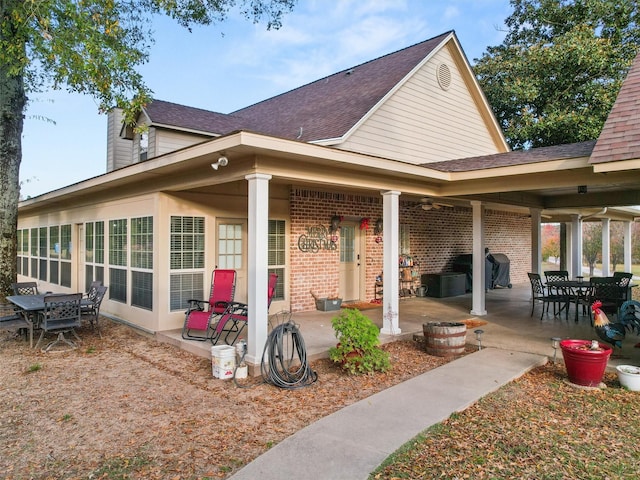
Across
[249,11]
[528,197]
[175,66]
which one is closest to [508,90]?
[528,197]

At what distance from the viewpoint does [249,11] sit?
12.1 metres

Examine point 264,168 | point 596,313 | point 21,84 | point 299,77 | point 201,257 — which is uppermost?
point 299,77

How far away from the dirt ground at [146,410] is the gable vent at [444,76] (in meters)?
8.01

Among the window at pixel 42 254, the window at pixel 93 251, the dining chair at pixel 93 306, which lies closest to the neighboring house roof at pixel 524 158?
the dining chair at pixel 93 306

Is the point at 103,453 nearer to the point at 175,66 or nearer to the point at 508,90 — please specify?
the point at 175,66

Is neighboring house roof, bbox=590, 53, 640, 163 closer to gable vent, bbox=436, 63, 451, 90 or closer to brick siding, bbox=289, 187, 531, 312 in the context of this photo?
brick siding, bbox=289, 187, 531, 312

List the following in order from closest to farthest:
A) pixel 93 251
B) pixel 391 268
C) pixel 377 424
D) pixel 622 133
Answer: pixel 377 424
pixel 622 133
pixel 391 268
pixel 93 251

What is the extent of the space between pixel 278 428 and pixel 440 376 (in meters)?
2.26

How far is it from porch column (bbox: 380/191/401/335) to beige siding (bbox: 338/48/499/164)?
261 centimetres

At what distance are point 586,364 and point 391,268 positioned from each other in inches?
121

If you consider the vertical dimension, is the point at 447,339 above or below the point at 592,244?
below

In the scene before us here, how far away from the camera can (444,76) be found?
1189 centimetres

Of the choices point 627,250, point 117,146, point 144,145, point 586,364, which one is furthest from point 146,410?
point 627,250

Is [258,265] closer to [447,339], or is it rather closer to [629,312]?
[447,339]
